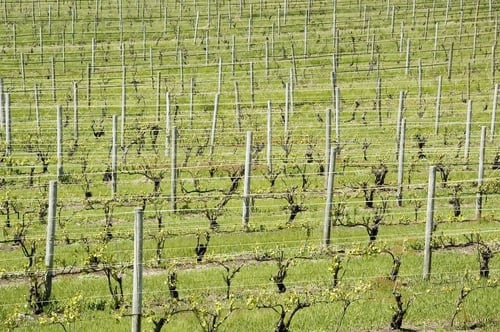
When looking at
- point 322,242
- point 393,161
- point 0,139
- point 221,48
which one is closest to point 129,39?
point 221,48

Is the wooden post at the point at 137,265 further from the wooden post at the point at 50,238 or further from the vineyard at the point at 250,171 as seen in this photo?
the wooden post at the point at 50,238

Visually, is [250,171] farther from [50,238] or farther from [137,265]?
[137,265]

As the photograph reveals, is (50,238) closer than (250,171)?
Yes

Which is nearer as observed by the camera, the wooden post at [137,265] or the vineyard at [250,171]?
the wooden post at [137,265]

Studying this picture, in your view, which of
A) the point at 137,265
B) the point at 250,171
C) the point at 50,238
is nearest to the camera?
the point at 137,265

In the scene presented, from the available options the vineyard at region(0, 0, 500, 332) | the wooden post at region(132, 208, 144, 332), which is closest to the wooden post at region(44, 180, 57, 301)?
the vineyard at region(0, 0, 500, 332)

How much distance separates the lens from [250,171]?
46.9 ft

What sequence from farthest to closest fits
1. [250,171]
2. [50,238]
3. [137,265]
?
1. [250,171]
2. [50,238]
3. [137,265]

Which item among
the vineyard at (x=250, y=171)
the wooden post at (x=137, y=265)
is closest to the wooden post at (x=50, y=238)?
the vineyard at (x=250, y=171)

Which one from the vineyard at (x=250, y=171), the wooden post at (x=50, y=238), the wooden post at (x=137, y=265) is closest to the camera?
the wooden post at (x=137, y=265)

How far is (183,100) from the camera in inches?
1117

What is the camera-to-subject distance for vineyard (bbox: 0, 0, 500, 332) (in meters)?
9.48

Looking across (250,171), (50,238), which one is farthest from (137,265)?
(250,171)

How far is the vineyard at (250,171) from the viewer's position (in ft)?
31.1
